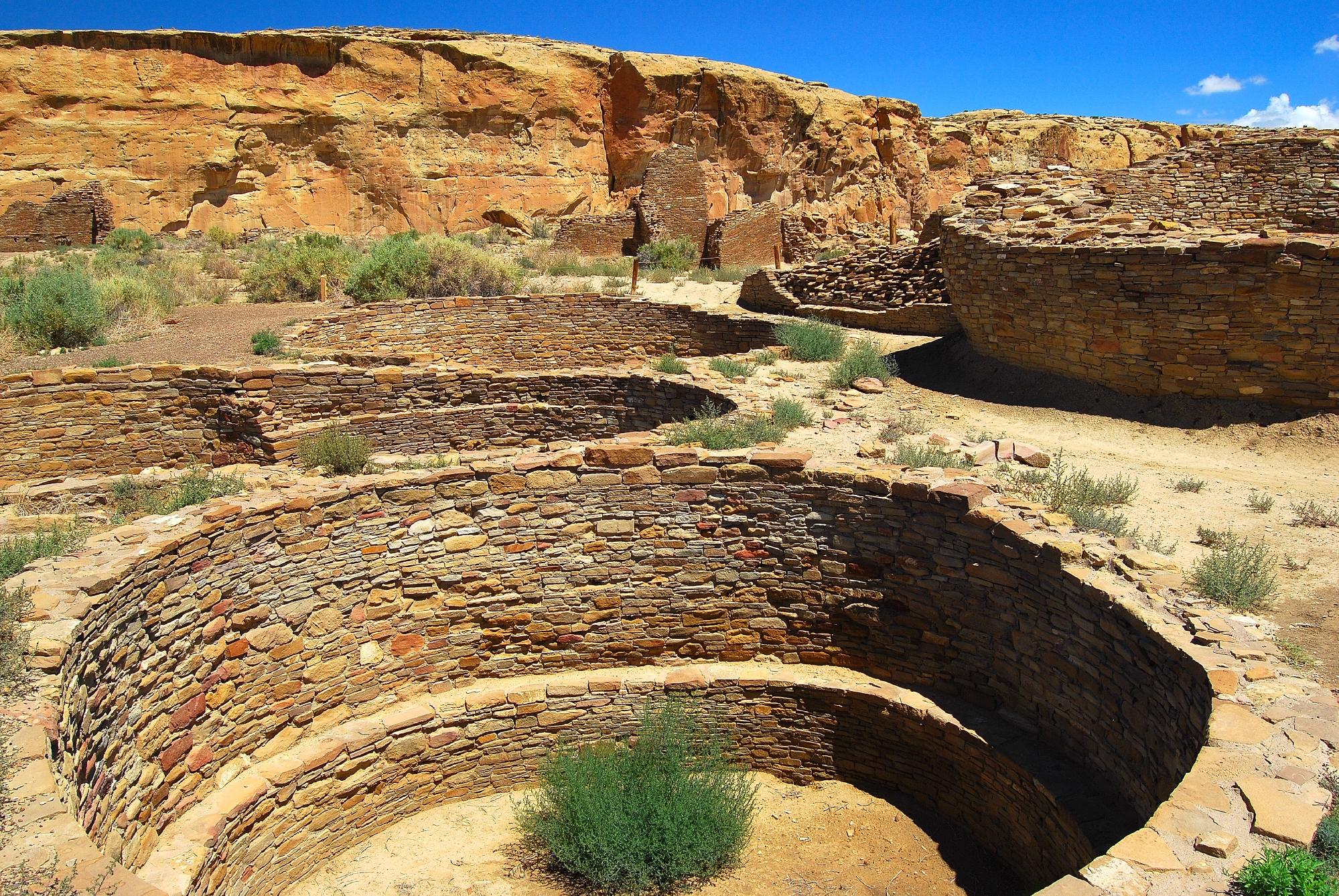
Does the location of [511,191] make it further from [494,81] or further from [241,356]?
[241,356]

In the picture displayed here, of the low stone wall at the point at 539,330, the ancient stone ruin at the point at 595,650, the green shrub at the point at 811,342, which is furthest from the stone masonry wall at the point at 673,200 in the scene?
the ancient stone ruin at the point at 595,650

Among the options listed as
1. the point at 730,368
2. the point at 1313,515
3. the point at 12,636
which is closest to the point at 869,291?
the point at 730,368

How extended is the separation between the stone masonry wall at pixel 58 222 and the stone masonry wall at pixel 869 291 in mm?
17046

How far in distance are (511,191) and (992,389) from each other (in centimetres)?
2109

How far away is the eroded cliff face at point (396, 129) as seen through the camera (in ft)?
78.8

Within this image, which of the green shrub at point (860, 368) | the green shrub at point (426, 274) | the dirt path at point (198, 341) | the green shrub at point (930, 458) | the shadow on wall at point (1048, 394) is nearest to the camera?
the green shrub at point (930, 458)

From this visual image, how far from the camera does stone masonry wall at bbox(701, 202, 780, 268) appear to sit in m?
21.4

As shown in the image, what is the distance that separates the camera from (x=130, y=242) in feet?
70.6

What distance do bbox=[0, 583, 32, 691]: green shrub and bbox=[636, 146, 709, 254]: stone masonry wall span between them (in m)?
19.2

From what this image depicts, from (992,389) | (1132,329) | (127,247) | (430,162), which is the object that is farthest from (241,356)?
(430,162)

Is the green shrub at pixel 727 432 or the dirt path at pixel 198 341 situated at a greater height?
the green shrub at pixel 727 432

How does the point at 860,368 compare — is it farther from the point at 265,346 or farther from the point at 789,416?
the point at 265,346

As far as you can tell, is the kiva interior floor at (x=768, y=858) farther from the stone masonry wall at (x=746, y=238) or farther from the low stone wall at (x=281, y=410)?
the stone masonry wall at (x=746, y=238)

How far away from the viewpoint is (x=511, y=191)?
28.0m
